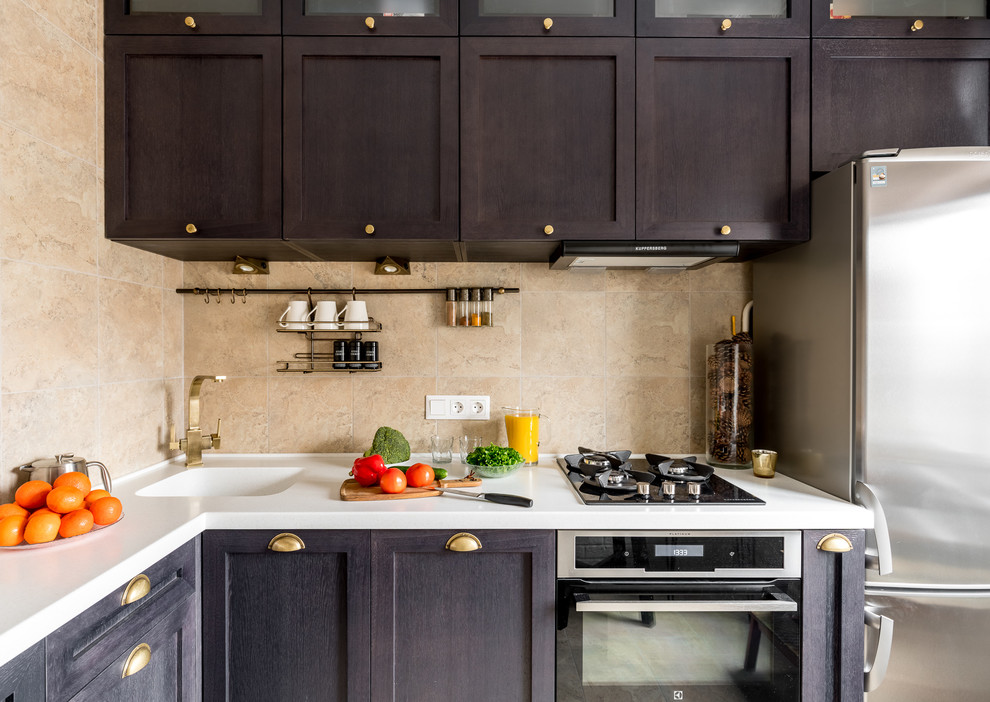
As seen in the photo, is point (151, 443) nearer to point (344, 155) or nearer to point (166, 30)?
point (344, 155)

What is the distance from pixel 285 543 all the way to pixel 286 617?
0.66 feet

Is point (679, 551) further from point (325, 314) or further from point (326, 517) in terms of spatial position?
point (325, 314)

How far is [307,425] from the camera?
212 centimetres

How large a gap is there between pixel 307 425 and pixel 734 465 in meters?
1.57

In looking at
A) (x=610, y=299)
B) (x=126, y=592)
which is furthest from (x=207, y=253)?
(x=610, y=299)

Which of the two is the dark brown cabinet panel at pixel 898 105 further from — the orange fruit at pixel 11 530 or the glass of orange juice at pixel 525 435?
the orange fruit at pixel 11 530

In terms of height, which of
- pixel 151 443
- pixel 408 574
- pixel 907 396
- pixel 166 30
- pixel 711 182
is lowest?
pixel 408 574

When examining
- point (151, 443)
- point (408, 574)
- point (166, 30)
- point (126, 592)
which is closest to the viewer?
point (126, 592)

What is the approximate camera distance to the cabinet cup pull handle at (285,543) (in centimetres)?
143

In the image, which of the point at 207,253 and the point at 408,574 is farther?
the point at 207,253

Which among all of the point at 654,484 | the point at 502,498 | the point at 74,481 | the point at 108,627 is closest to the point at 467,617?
the point at 502,498

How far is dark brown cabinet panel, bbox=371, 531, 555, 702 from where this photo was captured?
4.78 ft

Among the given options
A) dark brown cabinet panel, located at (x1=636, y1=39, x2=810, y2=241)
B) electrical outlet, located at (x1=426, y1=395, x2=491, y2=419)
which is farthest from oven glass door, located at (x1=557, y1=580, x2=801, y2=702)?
dark brown cabinet panel, located at (x1=636, y1=39, x2=810, y2=241)

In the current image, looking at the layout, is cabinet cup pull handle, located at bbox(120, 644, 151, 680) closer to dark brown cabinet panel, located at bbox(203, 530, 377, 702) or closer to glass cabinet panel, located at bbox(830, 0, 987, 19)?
dark brown cabinet panel, located at bbox(203, 530, 377, 702)
